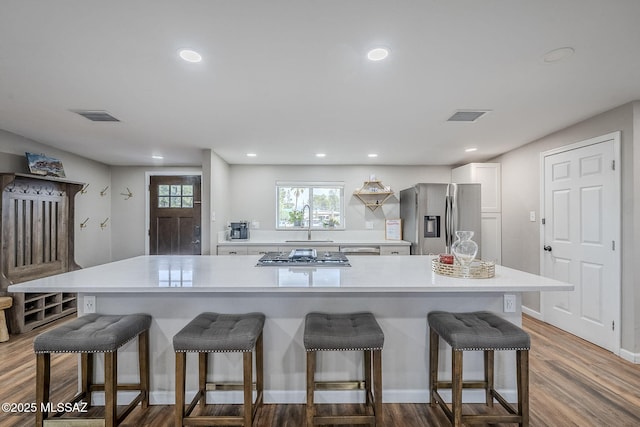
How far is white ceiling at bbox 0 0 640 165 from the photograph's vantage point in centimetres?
145

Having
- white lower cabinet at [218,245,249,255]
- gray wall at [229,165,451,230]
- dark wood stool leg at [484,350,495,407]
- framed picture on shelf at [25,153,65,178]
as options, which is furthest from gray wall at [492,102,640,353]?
framed picture on shelf at [25,153,65,178]

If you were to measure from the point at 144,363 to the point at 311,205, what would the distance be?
12.2 ft

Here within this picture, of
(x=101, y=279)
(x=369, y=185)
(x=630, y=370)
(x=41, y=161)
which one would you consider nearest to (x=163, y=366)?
(x=101, y=279)

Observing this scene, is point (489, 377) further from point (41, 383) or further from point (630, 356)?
point (41, 383)

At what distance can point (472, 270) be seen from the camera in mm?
1845

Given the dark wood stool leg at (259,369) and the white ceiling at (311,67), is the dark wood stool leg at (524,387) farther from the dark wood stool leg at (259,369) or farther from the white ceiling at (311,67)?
the white ceiling at (311,67)

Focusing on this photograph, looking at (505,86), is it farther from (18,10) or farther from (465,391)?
(18,10)

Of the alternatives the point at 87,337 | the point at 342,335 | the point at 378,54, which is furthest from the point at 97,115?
the point at 342,335

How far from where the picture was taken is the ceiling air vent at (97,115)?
8.91 ft

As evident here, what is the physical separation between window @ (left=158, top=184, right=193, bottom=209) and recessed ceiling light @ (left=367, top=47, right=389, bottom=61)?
14.9 feet

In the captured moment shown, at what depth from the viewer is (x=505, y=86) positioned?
A: 2205mm

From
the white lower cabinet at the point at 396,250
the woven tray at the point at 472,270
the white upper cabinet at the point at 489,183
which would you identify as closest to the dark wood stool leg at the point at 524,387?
the woven tray at the point at 472,270

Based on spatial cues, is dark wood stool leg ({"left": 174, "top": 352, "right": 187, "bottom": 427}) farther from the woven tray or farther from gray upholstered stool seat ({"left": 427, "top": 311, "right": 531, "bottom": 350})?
the woven tray

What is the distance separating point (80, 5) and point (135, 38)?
27 centimetres
